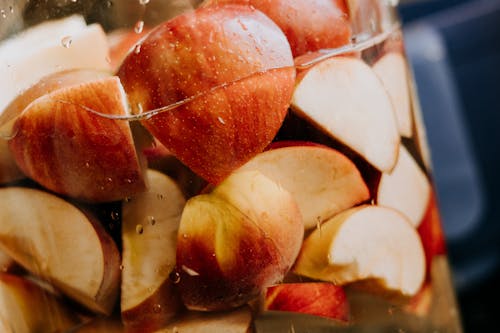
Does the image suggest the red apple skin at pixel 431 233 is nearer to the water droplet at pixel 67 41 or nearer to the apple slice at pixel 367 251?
the apple slice at pixel 367 251

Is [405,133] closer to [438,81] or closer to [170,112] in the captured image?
[170,112]

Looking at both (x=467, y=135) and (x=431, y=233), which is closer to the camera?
(x=431, y=233)

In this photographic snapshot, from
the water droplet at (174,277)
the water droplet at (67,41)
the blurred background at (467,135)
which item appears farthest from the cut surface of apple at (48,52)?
the blurred background at (467,135)

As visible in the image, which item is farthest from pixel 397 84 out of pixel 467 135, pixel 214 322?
pixel 467 135

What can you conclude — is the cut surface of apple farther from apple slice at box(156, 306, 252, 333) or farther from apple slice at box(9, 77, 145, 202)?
apple slice at box(156, 306, 252, 333)

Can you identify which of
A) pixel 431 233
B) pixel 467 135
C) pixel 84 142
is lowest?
pixel 467 135

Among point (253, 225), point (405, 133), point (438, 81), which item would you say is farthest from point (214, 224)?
point (438, 81)

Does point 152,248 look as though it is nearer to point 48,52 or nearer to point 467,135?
point 48,52
